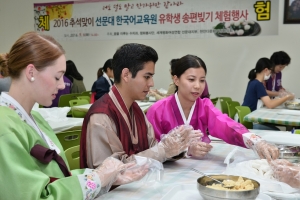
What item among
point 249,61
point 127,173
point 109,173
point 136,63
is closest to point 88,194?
point 109,173

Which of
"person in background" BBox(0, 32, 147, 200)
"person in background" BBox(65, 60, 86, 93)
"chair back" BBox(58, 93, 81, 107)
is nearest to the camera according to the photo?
"person in background" BBox(0, 32, 147, 200)

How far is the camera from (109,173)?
1387mm

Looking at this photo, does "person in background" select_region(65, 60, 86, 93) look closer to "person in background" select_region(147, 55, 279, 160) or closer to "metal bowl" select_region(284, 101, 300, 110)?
"metal bowl" select_region(284, 101, 300, 110)

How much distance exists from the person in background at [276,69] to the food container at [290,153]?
352cm

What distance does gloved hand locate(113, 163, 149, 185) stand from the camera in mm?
1455

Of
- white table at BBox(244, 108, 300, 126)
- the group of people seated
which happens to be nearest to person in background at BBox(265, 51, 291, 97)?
white table at BBox(244, 108, 300, 126)

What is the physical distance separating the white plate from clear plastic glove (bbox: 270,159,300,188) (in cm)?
15

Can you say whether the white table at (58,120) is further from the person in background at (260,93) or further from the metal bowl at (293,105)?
the metal bowl at (293,105)

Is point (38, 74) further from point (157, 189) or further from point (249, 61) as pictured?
point (249, 61)

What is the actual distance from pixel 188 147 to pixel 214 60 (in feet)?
14.9

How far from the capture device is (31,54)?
131 centimetres

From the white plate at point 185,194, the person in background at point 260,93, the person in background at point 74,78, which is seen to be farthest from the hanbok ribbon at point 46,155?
the person in background at point 74,78

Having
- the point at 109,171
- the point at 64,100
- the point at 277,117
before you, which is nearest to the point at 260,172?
the point at 109,171

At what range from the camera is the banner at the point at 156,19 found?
5934 millimetres
